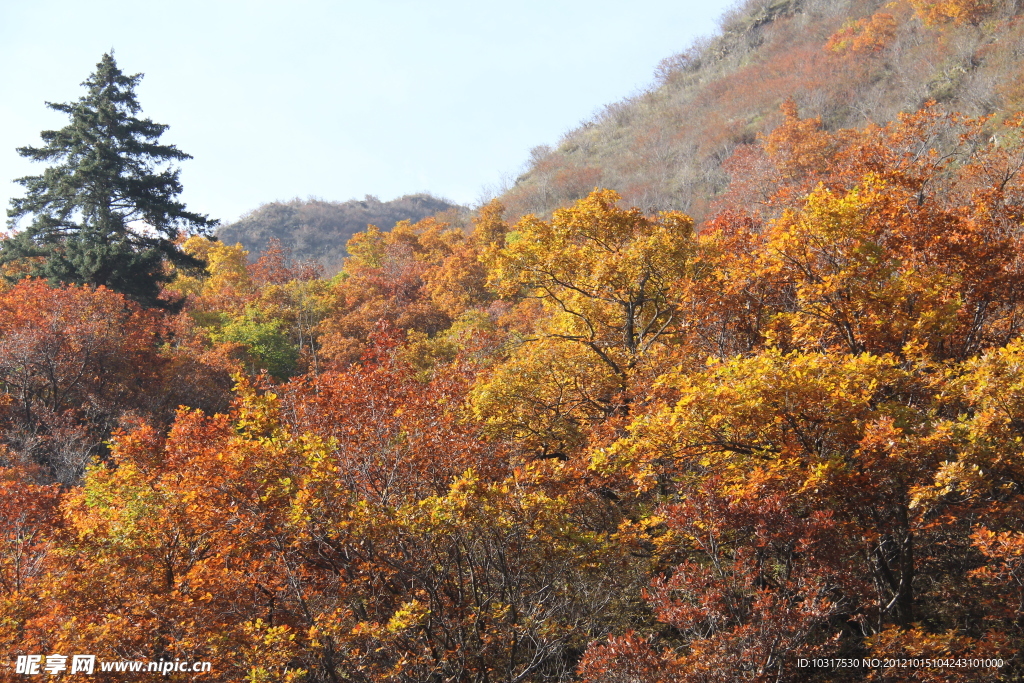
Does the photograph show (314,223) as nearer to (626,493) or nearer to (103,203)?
(103,203)

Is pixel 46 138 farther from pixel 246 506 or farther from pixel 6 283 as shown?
pixel 246 506

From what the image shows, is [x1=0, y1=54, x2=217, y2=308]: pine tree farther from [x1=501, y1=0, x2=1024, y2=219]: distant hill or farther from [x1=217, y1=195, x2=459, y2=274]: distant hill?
[x1=217, y1=195, x2=459, y2=274]: distant hill

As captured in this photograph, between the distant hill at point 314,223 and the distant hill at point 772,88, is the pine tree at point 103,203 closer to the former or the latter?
the distant hill at point 772,88

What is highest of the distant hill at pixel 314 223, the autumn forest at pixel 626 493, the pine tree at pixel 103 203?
the distant hill at pixel 314 223

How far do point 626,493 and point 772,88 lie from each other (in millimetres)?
43429

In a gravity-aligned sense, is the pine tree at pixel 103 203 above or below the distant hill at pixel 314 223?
below

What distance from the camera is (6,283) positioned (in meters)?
23.0

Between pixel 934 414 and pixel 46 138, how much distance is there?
28.2 meters

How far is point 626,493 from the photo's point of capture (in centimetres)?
1025

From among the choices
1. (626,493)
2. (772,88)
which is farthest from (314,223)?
(626,493)

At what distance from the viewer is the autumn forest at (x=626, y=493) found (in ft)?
21.9

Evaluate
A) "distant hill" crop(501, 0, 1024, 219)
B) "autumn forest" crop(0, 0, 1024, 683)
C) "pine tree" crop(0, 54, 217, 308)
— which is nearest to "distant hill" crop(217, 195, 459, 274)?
"distant hill" crop(501, 0, 1024, 219)

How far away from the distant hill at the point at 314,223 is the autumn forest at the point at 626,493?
62.1 metres

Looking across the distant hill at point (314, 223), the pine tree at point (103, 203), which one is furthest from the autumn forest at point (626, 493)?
the distant hill at point (314, 223)
